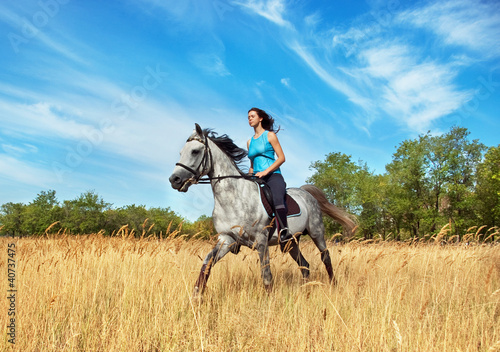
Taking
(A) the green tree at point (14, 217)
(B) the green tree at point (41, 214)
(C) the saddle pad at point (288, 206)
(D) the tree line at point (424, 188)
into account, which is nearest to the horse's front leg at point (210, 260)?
(C) the saddle pad at point (288, 206)

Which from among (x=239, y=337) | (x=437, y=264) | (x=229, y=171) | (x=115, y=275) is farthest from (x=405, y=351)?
(x=437, y=264)

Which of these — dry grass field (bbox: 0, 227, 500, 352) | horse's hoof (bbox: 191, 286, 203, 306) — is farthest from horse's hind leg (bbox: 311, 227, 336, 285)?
horse's hoof (bbox: 191, 286, 203, 306)

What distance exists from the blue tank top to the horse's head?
37.8 inches

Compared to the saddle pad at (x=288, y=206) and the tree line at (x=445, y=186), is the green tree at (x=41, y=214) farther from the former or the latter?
the saddle pad at (x=288, y=206)

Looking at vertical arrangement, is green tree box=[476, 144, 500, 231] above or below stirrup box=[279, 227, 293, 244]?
above

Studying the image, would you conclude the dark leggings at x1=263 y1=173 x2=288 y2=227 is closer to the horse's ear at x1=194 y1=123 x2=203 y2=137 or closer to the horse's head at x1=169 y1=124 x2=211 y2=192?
the horse's head at x1=169 y1=124 x2=211 y2=192

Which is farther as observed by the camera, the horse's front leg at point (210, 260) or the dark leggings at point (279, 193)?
the dark leggings at point (279, 193)

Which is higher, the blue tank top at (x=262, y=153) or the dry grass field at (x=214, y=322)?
the blue tank top at (x=262, y=153)

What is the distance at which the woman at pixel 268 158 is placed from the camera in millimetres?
5801

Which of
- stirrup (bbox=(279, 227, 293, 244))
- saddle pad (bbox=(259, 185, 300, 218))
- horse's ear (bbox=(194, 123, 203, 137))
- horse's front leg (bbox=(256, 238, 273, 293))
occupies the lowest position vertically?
horse's front leg (bbox=(256, 238, 273, 293))

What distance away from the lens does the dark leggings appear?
5.77 meters

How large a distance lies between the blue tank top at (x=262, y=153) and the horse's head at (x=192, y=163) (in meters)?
0.96

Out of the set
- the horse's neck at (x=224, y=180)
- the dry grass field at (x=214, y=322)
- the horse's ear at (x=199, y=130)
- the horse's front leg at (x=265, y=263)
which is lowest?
the dry grass field at (x=214, y=322)

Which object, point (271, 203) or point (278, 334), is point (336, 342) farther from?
point (271, 203)
